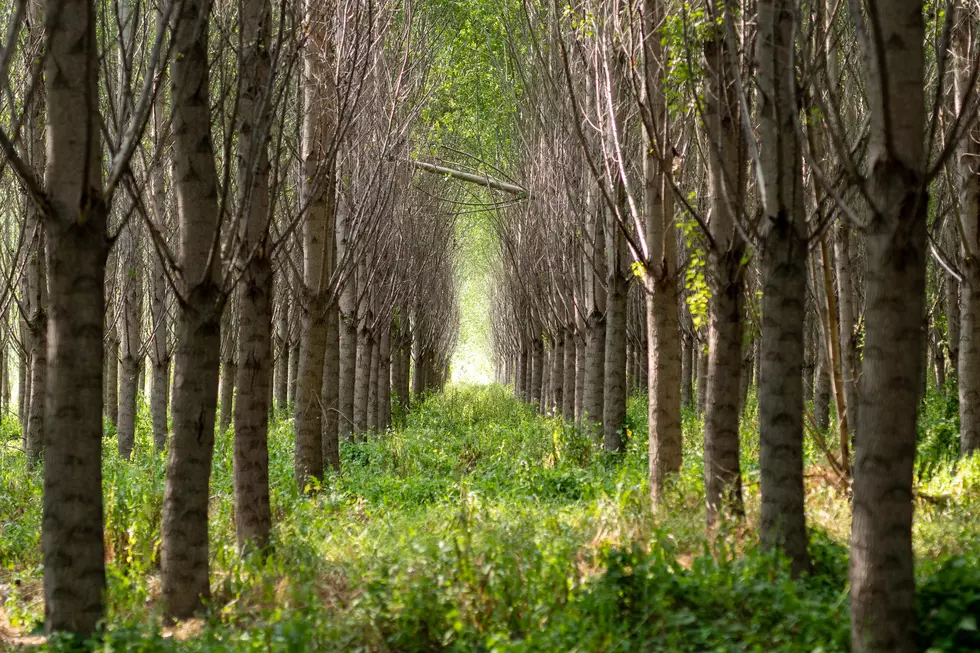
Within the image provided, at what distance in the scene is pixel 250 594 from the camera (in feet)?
15.5

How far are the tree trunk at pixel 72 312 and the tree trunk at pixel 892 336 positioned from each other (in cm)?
309

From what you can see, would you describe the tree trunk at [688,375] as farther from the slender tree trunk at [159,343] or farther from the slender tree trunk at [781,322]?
the slender tree trunk at [781,322]

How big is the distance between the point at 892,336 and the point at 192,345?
3.34m

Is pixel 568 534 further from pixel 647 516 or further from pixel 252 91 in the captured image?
pixel 252 91

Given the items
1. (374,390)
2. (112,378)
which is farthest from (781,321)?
(112,378)

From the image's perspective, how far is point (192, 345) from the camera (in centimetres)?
452

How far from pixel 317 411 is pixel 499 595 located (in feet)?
16.8

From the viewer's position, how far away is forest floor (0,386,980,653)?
141 inches

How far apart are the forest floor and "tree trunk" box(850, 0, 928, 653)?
0.33m

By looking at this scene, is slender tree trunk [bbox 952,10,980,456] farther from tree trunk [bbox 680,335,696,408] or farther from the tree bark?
tree trunk [bbox 680,335,696,408]

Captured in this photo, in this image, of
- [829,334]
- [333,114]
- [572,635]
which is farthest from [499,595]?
[333,114]

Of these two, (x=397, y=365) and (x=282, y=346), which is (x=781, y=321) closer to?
(x=282, y=346)

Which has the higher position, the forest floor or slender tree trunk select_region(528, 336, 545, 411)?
slender tree trunk select_region(528, 336, 545, 411)

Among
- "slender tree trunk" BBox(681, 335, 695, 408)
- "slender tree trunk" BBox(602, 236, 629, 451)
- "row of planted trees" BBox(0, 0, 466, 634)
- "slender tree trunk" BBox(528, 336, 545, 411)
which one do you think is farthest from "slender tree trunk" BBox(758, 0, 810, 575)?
"slender tree trunk" BBox(528, 336, 545, 411)
